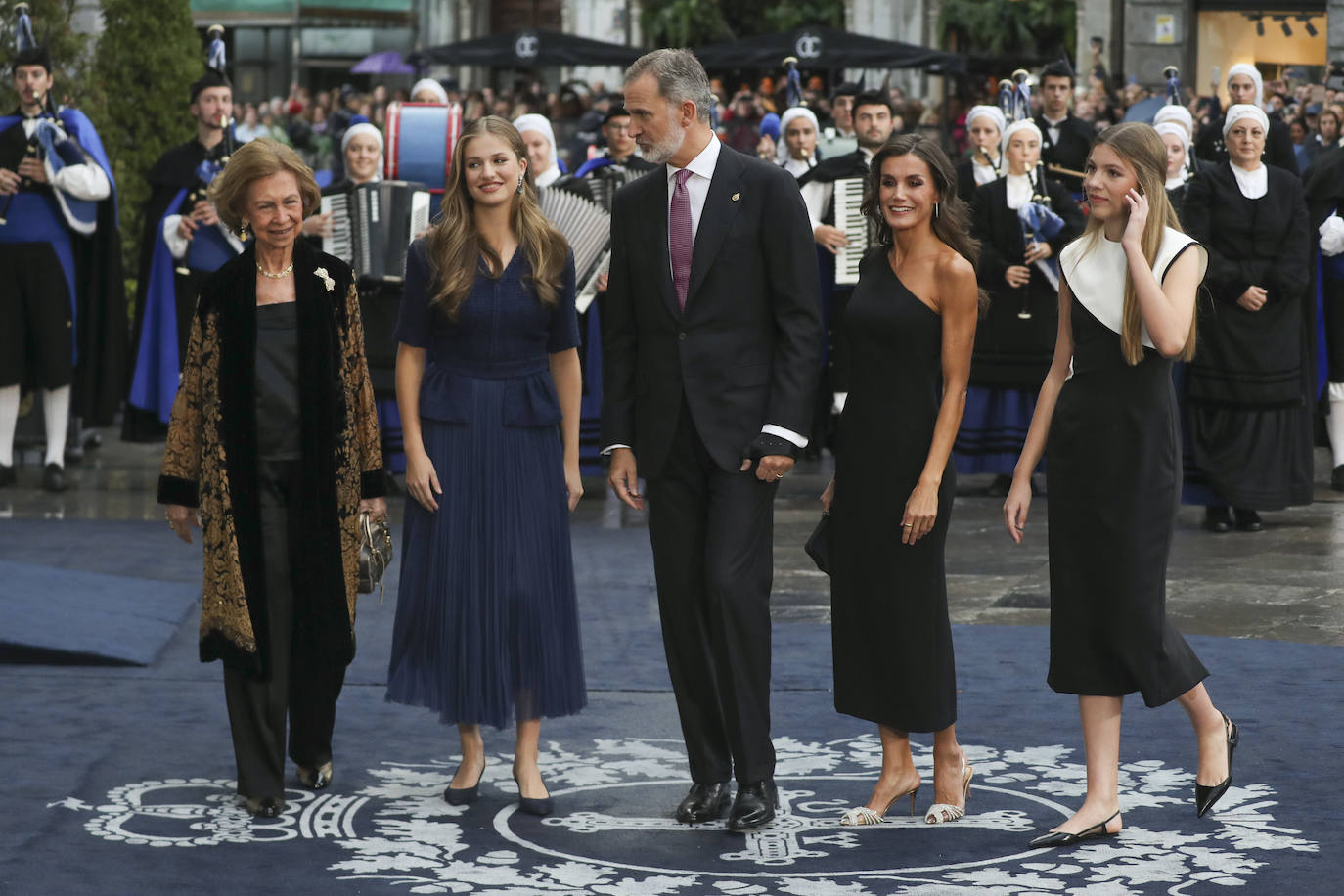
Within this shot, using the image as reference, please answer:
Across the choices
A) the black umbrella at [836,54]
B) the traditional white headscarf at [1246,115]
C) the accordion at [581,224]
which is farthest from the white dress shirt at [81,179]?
the black umbrella at [836,54]

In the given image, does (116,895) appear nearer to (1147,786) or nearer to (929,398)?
(929,398)

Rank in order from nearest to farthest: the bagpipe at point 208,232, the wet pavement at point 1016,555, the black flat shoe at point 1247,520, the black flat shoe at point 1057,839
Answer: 1. the black flat shoe at point 1057,839
2. the wet pavement at point 1016,555
3. the black flat shoe at point 1247,520
4. the bagpipe at point 208,232

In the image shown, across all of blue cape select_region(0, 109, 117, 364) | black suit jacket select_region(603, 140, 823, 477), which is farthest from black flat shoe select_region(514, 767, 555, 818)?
blue cape select_region(0, 109, 117, 364)

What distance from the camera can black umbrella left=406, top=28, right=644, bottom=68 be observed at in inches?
1122

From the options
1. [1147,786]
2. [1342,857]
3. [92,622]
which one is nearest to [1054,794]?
[1147,786]

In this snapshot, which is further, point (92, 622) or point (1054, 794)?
point (92, 622)

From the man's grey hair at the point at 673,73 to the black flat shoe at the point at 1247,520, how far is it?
5.67 meters

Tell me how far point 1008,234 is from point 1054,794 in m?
5.82

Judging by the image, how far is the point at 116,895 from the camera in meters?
4.74

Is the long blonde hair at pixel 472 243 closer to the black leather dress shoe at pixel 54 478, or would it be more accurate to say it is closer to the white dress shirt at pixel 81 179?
the white dress shirt at pixel 81 179

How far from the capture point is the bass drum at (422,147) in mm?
10680

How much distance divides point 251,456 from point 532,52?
23982 mm

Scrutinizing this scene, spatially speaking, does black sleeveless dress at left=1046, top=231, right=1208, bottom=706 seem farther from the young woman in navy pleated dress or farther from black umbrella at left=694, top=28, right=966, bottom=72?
black umbrella at left=694, top=28, right=966, bottom=72

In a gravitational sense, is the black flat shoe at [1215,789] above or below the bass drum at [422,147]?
below
